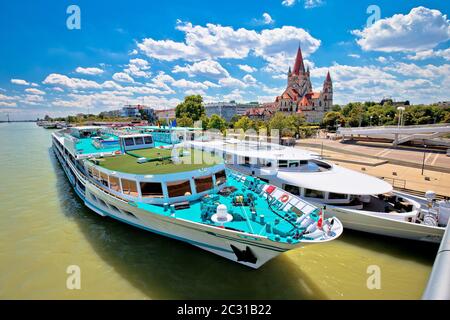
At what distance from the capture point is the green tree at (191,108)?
75625 mm

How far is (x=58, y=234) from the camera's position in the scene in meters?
13.8

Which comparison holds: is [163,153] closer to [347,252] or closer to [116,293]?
[116,293]

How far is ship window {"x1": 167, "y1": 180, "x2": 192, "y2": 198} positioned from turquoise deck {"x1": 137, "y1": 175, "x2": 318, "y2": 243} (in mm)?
735

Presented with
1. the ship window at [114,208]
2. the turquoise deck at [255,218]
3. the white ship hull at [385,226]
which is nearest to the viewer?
the turquoise deck at [255,218]

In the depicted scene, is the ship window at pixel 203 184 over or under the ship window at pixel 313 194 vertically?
over

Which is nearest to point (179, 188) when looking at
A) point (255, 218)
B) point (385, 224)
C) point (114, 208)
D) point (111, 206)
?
point (255, 218)

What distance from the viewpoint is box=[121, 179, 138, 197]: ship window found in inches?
477

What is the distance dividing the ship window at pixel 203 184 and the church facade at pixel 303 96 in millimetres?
109792

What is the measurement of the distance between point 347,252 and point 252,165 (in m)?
9.03

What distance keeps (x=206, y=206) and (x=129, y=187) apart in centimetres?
452

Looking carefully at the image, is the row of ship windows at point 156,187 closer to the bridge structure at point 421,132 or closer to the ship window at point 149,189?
the ship window at point 149,189

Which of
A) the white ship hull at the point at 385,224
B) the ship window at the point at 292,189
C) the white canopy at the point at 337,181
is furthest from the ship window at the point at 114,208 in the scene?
the white ship hull at the point at 385,224
